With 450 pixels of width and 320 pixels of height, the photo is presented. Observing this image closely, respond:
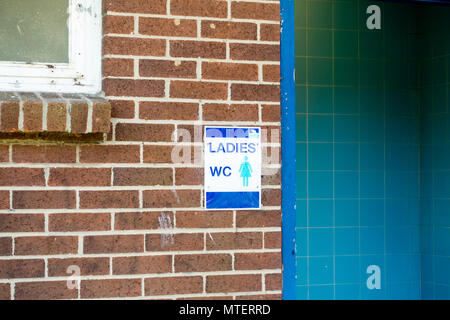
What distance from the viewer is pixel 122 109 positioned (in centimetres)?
271

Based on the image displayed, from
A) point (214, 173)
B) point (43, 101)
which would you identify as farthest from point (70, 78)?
point (214, 173)

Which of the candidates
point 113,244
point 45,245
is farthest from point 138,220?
point 45,245

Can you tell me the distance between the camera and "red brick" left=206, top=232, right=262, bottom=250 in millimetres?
2795

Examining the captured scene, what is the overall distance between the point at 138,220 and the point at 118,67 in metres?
0.68

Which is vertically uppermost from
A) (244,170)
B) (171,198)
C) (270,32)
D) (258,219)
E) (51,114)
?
(270,32)

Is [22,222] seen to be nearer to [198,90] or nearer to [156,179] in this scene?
[156,179]

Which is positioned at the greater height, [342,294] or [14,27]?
[14,27]

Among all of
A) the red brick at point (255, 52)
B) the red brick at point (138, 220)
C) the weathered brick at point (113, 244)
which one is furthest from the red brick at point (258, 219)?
the red brick at point (255, 52)

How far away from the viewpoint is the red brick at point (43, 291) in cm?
260

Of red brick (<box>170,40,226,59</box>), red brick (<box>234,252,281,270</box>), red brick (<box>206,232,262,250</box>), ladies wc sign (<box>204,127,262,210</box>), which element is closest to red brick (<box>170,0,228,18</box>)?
red brick (<box>170,40,226,59</box>)

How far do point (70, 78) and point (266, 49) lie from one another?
2.97 feet

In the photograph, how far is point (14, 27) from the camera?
270 centimetres

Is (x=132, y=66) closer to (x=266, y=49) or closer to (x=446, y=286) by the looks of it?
(x=266, y=49)

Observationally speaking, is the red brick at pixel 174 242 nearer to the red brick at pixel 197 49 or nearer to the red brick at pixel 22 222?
the red brick at pixel 22 222
